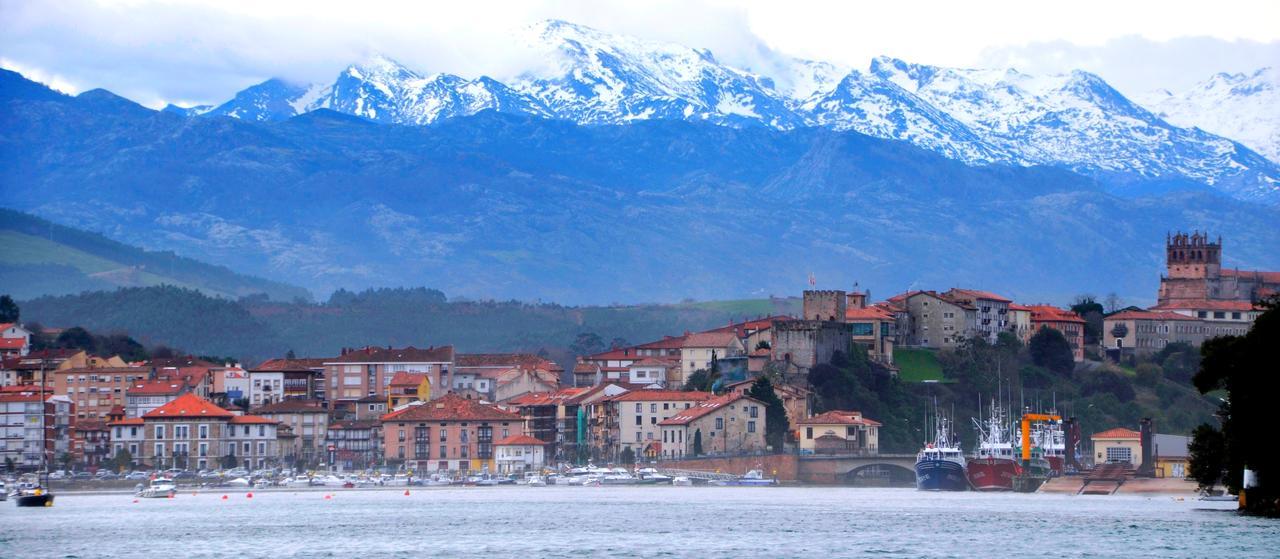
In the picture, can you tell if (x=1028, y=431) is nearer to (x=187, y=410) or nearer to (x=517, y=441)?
(x=517, y=441)

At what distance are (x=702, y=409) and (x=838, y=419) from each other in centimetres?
957

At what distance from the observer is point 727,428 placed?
174 metres

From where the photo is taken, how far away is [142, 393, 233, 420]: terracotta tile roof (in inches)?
6978

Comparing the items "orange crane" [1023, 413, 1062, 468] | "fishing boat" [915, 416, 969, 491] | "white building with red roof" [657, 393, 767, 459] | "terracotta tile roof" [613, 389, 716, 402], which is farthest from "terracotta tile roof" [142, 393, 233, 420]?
"orange crane" [1023, 413, 1062, 468]

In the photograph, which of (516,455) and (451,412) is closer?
(451,412)

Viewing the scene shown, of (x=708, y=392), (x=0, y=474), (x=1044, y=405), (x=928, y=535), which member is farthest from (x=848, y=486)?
(x=928, y=535)

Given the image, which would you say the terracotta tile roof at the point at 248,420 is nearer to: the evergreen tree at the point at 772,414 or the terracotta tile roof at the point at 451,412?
the terracotta tile roof at the point at 451,412

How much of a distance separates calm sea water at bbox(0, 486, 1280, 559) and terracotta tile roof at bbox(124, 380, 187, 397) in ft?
133

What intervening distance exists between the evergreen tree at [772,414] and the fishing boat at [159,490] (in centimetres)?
4195

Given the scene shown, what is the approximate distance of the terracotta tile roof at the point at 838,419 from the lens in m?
174

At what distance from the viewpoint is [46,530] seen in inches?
4254

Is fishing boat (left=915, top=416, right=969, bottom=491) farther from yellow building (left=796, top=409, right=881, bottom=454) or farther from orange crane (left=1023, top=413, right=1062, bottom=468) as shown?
yellow building (left=796, top=409, right=881, bottom=454)

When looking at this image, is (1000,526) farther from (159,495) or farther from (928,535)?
(159,495)

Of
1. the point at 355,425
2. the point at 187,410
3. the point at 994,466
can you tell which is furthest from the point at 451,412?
the point at 994,466
